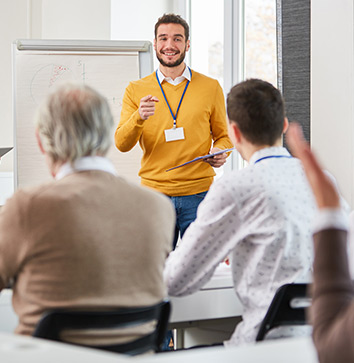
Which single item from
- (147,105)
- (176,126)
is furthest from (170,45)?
(147,105)

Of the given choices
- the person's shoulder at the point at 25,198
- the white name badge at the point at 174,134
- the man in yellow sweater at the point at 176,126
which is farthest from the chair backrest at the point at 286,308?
the white name badge at the point at 174,134

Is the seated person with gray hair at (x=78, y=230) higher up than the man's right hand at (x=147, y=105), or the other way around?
the man's right hand at (x=147, y=105)

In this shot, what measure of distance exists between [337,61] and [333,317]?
100 inches

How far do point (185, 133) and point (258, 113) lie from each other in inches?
60.9

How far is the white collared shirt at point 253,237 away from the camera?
1.62 metres

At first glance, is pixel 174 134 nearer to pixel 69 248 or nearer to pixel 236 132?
pixel 236 132

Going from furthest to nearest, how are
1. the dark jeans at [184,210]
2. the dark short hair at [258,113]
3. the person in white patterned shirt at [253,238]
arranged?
the dark jeans at [184,210], the dark short hair at [258,113], the person in white patterned shirt at [253,238]

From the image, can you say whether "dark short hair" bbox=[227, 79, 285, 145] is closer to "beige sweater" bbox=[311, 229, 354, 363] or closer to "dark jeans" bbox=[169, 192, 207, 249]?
"beige sweater" bbox=[311, 229, 354, 363]

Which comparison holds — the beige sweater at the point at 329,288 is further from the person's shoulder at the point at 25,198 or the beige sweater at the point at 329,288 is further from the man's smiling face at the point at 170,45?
the man's smiling face at the point at 170,45

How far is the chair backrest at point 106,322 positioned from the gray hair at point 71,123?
1.27ft

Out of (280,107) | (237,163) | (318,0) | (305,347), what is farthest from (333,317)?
(237,163)

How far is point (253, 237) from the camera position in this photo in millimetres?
1661

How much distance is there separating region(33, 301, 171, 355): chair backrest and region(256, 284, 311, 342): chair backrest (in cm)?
28

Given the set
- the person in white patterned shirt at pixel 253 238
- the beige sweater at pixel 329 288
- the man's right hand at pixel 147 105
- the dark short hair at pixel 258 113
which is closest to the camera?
the beige sweater at pixel 329 288
